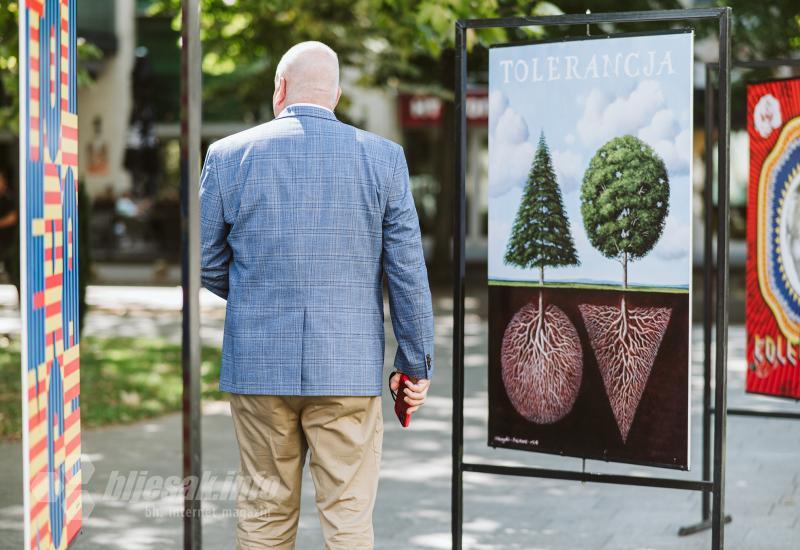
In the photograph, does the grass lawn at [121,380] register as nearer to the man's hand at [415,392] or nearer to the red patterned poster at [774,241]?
the red patterned poster at [774,241]

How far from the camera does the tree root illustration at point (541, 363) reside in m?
4.53

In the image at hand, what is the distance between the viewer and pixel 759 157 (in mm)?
5922

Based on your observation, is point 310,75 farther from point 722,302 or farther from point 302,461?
point 722,302

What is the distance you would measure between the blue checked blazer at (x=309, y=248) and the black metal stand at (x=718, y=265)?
80 cm

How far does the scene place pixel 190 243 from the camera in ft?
9.08

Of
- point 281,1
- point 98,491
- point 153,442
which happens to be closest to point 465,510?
point 98,491

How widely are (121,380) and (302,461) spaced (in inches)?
259

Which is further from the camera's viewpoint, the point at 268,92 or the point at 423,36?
the point at 268,92

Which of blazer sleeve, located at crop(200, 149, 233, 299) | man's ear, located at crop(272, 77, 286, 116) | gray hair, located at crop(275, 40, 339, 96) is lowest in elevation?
blazer sleeve, located at crop(200, 149, 233, 299)

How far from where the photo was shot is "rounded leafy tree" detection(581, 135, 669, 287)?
429 centimetres

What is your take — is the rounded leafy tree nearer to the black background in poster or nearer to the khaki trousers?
the black background in poster

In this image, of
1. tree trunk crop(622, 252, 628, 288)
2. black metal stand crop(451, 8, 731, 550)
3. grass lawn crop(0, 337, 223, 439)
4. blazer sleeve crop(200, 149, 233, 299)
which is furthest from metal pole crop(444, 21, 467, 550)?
grass lawn crop(0, 337, 223, 439)

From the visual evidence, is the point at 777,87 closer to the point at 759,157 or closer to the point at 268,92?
the point at 759,157

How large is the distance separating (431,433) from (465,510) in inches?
79.3
